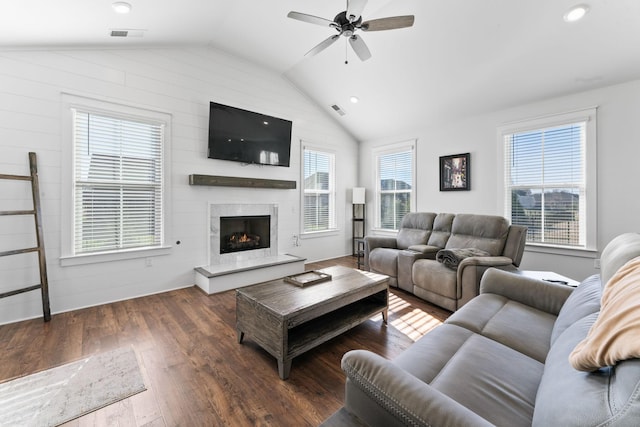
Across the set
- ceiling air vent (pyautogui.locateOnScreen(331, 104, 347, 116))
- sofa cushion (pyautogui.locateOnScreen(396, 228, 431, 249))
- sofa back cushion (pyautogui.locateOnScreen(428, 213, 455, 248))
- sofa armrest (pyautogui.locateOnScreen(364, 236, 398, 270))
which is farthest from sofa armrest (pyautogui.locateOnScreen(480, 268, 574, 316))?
ceiling air vent (pyautogui.locateOnScreen(331, 104, 347, 116))

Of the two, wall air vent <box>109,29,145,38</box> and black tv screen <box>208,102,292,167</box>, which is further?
black tv screen <box>208,102,292,167</box>

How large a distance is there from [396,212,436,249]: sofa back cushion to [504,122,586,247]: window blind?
1.25 m

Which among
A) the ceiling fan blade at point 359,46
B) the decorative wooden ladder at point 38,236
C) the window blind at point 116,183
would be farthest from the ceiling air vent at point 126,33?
the ceiling fan blade at point 359,46

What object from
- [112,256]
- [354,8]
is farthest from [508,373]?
[112,256]

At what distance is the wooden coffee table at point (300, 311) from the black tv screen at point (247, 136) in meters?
2.48

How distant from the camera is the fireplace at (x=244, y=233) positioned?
4398mm

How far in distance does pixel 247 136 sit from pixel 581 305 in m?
4.25

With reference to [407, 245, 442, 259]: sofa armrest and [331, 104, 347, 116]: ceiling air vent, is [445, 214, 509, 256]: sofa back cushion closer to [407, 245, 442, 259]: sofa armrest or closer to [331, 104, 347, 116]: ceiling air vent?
[407, 245, 442, 259]: sofa armrest

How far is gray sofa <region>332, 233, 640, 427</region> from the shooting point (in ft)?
2.47

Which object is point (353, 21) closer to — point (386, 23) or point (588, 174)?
point (386, 23)

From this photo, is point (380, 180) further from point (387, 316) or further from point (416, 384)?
point (416, 384)

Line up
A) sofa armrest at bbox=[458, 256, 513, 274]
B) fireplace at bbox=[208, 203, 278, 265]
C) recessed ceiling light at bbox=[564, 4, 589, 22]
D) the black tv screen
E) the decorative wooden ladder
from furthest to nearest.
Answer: fireplace at bbox=[208, 203, 278, 265]
the black tv screen
sofa armrest at bbox=[458, 256, 513, 274]
the decorative wooden ladder
recessed ceiling light at bbox=[564, 4, 589, 22]

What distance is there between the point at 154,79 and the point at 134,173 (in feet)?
4.23

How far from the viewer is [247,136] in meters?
4.39
